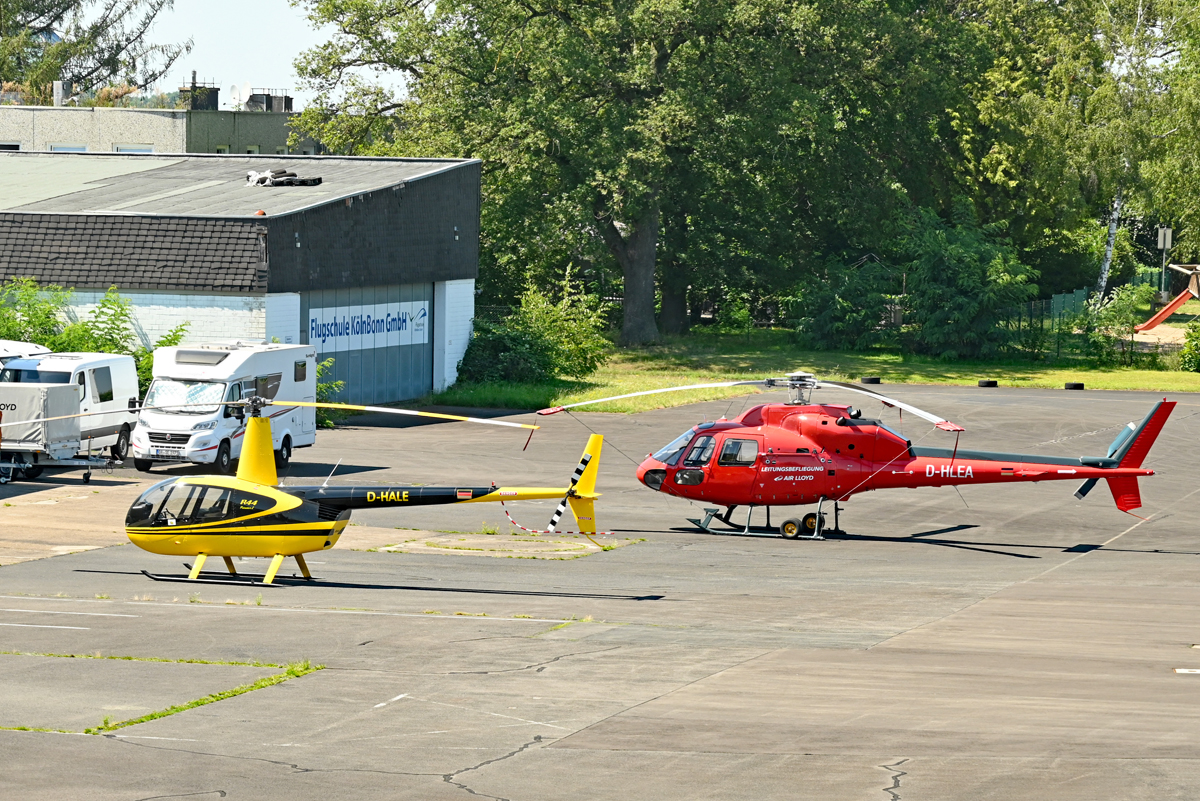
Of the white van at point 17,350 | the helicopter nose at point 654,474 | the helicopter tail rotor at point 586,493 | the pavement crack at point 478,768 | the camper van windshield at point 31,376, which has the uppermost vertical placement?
the white van at point 17,350

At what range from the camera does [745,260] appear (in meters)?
68.5

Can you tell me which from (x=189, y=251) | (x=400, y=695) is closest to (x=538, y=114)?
(x=189, y=251)

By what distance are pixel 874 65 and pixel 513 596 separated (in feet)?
161

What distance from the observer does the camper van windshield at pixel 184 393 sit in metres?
33.9

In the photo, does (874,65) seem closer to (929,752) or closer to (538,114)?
(538,114)

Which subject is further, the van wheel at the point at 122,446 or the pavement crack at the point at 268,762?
the van wheel at the point at 122,446

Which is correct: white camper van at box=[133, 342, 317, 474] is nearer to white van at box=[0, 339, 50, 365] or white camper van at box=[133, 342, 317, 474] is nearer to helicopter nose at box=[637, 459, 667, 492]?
white van at box=[0, 339, 50, 365]

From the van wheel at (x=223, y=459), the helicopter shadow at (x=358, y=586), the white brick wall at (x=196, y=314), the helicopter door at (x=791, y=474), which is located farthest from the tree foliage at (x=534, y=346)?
the helicopter shadow at (x=358, y=586)

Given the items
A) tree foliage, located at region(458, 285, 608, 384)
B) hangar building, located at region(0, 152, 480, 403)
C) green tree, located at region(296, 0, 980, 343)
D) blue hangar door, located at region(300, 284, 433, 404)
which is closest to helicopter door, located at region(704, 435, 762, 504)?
hangar building, located at region(0, 152, 480, 403)

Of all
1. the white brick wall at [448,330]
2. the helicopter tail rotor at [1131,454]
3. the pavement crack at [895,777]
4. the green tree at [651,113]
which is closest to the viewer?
the pavement crack at [895,777]

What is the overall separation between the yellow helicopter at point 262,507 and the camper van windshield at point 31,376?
45.3ft

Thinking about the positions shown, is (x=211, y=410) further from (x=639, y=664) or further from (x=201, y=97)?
(x=201, y=97)

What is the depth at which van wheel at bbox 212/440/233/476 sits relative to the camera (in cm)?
3419

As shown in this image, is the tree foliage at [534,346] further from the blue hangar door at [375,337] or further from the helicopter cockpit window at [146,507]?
the helicopter cockpit window at [146,507]
